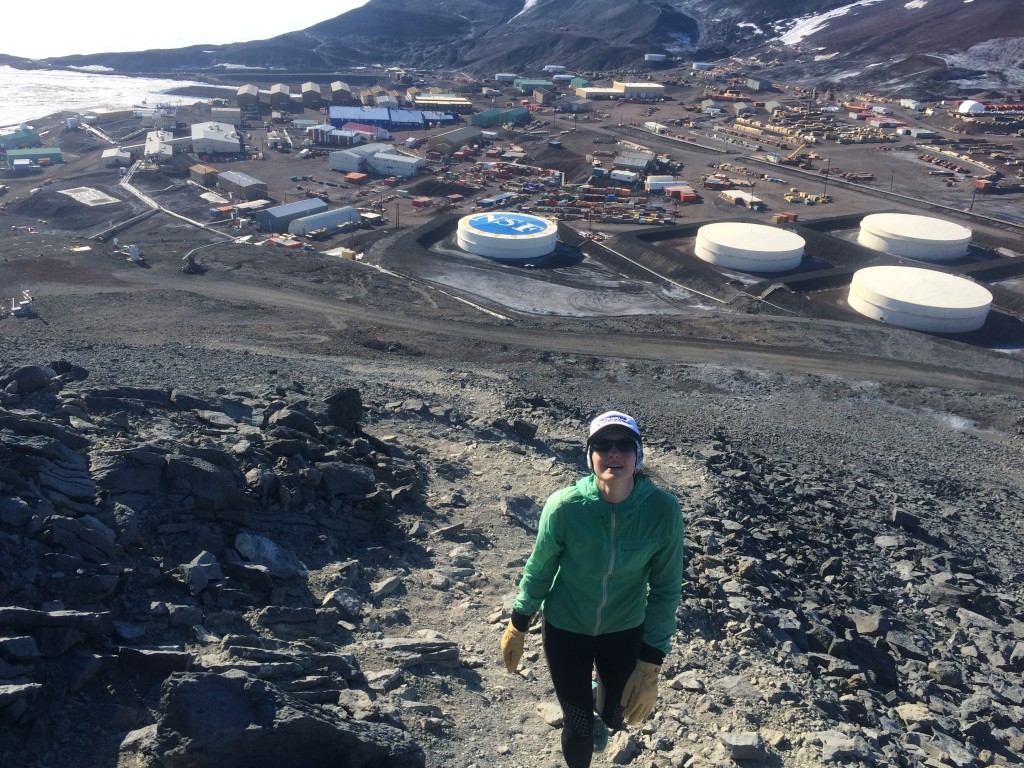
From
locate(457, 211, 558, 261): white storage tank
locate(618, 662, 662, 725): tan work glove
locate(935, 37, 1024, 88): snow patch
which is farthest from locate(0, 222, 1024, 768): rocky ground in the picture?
locate(935, 37, 1024, 88): snow patch

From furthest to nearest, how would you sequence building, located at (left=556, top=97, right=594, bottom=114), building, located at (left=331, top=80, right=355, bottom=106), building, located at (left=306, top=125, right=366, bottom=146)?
1. building, located at (left=331, top=80, right=355, bottom=106)
2. building, located at (left=556, top=97, right=594, bottom=114)
3. building, located at (left=306, top=125, right=366, bottom=146)

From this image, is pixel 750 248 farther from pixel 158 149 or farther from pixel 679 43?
pixel 679 43

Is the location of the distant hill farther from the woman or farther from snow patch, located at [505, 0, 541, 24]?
the woman

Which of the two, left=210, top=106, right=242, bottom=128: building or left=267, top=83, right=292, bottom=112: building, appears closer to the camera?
left=210, top=106, right=242, bottom=128: building

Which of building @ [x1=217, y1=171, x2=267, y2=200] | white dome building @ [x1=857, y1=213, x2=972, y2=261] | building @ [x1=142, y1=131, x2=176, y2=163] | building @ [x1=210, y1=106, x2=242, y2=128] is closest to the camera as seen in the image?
white dome building @ [x1=857, y1=213, x2=972, y2=261]

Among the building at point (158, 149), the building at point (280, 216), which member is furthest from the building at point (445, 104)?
the building at point (280, 216)

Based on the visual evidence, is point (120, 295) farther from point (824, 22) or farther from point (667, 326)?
point (824, 22)

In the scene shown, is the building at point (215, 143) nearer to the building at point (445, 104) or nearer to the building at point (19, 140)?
the building at point (19, 140)
